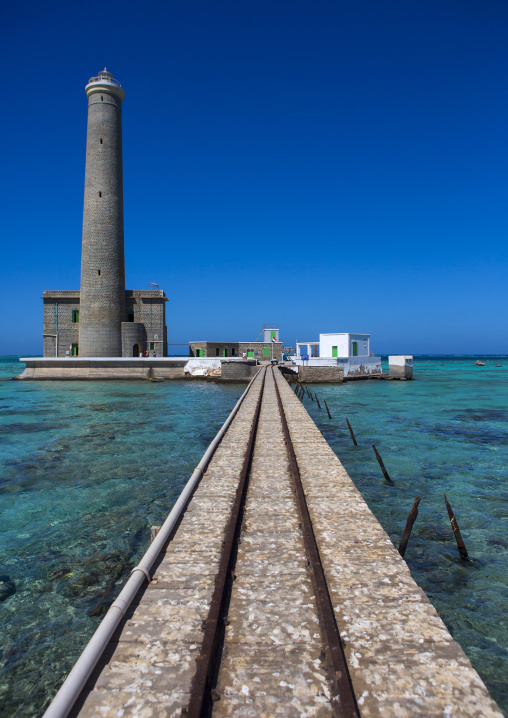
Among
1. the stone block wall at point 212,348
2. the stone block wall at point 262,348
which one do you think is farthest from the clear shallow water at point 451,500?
the stone block wall at point 262,348

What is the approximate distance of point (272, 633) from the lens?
3418 mm

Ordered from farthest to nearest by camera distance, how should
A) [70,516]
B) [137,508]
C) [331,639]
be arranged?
[137,508]
[70,516]
[331,639]

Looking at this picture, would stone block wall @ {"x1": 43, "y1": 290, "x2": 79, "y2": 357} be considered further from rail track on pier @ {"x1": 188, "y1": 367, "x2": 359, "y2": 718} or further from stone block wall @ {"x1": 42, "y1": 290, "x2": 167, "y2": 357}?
rail track on pier @ {"x1": 188, "y1": 367, "x2": 359, "y2": 718}

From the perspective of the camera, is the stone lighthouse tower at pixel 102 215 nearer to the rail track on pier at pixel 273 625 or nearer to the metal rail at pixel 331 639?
the rail track on pier at pixel 273 625

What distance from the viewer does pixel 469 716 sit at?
2688mm

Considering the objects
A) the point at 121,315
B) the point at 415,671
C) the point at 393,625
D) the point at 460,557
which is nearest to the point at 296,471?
the point at 460,557

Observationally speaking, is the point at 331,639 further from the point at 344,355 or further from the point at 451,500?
the point at 344,355

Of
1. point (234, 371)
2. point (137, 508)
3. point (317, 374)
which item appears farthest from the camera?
point (317, 374)

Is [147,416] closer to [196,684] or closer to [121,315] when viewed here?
[196,684]

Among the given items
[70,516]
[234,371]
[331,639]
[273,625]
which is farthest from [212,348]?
[331,639]

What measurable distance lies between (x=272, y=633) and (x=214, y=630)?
1.51 feet

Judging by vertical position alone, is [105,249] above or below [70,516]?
above

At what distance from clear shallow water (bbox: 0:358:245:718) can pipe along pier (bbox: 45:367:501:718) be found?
1307mm

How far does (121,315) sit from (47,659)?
37.4 m
